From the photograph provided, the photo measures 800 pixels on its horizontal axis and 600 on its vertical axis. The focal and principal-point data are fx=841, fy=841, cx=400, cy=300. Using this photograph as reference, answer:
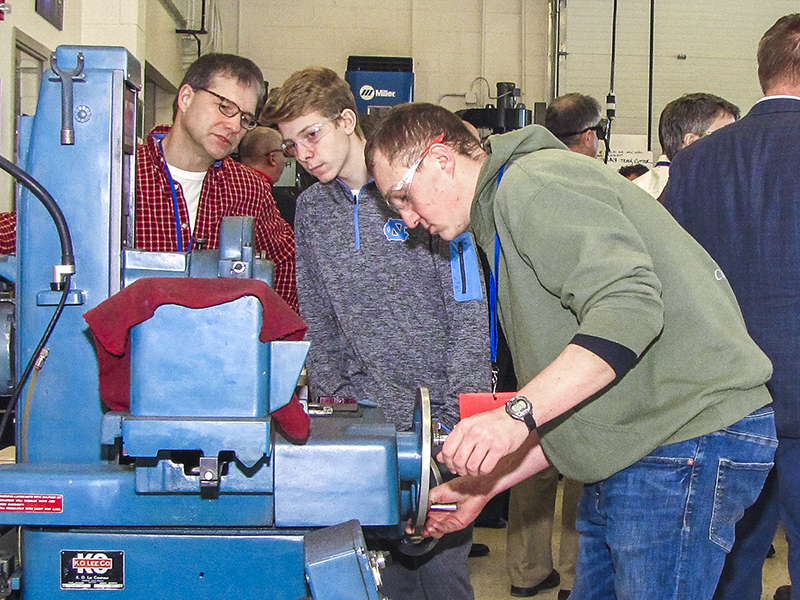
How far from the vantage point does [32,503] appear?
1088 mm

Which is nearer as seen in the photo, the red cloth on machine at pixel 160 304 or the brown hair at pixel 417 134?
the red cloth on machine at pixel 160 304

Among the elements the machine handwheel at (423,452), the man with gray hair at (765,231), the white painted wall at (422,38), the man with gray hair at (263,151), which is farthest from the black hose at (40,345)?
the white painted wall at (422,38)

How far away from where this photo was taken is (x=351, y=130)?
1922mm

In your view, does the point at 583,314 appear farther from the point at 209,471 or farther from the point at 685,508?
the point at 209,471

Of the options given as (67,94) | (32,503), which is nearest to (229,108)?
(67,94)

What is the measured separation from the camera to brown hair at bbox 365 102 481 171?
1.38 metres

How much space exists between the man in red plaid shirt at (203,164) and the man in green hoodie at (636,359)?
0.69m

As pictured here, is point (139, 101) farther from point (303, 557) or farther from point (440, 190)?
point (303, 557)

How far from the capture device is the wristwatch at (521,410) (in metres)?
1.11

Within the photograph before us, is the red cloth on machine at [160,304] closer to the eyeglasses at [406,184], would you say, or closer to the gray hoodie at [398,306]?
the eyeglasses at [406,184]

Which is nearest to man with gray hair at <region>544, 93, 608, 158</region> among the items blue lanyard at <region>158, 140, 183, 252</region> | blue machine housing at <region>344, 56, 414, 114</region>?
blue lanyard at <region>158, 140, 183, 252</region>

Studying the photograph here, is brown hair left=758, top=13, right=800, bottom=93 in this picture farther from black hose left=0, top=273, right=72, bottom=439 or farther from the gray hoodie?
black hose left=0, top=273, right=72, bottom=439

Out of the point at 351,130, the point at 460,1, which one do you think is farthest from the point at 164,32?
the point at 351,130

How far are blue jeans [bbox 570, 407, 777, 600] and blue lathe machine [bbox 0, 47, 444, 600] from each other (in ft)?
1.18
